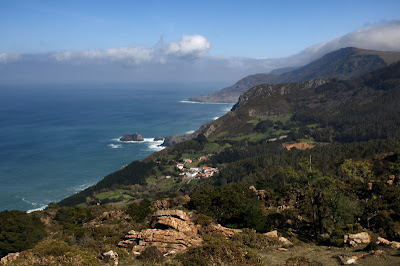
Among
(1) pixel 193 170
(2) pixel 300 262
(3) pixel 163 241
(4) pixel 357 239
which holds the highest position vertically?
(3) pixel 163 241

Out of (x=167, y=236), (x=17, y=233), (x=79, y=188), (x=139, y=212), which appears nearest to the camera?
A: (x=167, y=236)

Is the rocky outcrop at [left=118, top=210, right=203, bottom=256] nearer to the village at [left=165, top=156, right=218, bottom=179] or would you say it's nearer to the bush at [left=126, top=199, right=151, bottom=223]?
the bush at [left=126, top=199, right=151, bottom=223]

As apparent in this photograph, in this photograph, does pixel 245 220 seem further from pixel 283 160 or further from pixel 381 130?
pixel 381 130

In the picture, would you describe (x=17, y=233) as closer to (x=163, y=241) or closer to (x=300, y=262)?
(x=163, y=241)

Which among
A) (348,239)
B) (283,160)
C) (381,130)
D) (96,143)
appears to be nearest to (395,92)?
(381,130)

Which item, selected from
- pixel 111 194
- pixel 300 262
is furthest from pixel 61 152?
pixel 300 262
